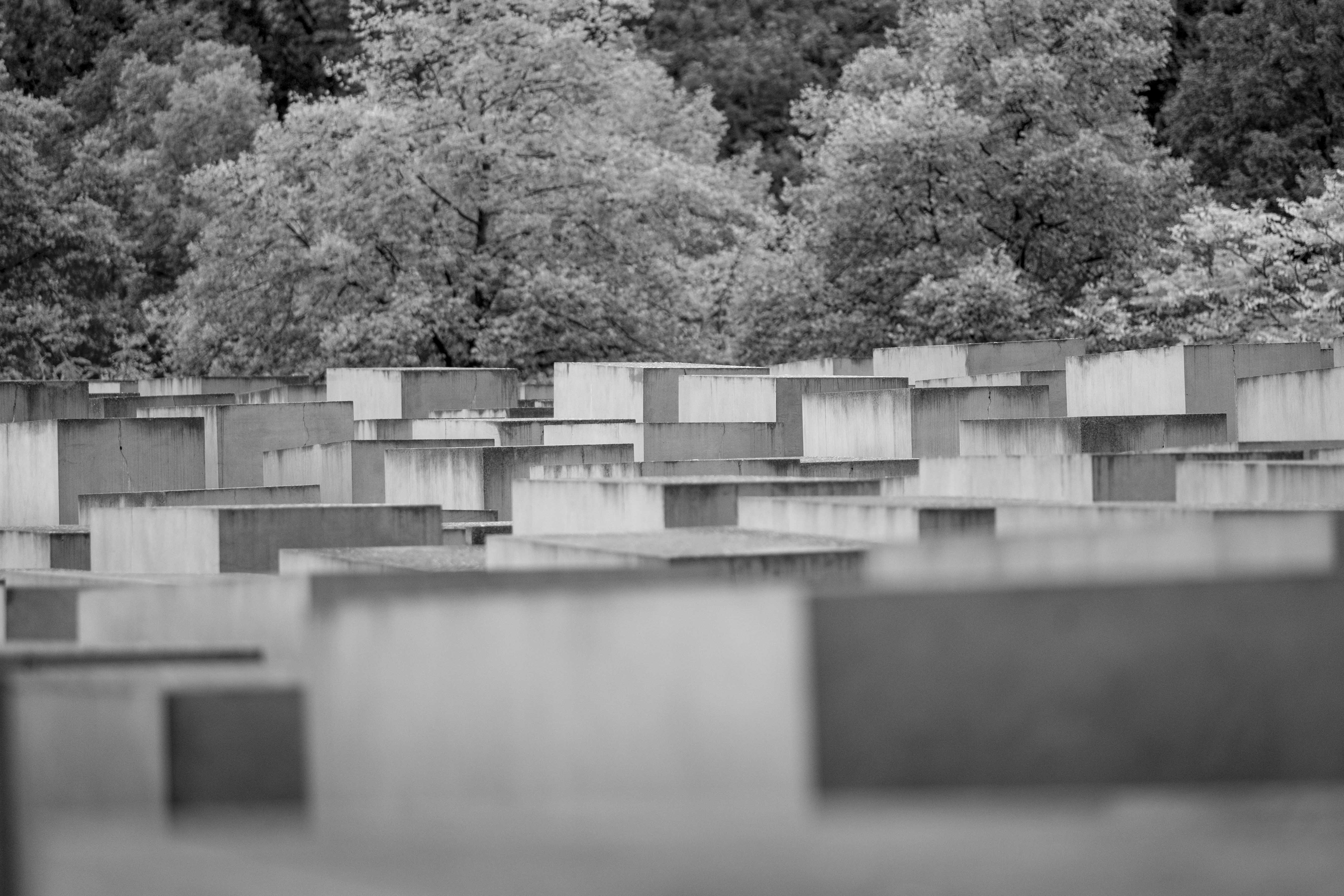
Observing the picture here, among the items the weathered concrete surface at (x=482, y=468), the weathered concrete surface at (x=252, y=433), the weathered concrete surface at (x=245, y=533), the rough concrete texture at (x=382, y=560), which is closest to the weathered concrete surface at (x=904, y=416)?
the weathered concrete surface at (x=482, y=468)

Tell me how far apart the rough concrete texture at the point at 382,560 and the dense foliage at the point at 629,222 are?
1633 centimetres

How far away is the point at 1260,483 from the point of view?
8.87 m

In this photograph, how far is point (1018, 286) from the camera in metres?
30.6

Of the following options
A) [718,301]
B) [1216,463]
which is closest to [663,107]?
[718,301]

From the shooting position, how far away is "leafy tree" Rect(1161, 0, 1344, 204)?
1663 inches

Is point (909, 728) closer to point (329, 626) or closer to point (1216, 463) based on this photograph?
point (329, 626)

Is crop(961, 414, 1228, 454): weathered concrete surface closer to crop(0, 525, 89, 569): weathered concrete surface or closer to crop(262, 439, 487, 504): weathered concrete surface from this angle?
crop(262, 439, 487, 504): weathered concrete surface

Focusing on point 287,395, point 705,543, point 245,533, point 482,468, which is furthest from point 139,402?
point 705,543

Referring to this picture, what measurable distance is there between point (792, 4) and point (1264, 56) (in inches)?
667

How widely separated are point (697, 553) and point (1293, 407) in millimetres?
6414

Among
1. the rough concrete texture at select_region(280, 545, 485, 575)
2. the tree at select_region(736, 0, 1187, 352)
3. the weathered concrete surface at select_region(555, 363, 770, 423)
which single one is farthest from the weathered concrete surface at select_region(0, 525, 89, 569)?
the tree at select_region(736, 0, 1187, 352)

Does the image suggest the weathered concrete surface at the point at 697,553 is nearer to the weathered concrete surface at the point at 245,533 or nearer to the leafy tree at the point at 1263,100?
the weathered concrete surface at the point at 245,533

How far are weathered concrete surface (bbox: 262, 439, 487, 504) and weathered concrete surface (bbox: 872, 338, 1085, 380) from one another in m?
7.15

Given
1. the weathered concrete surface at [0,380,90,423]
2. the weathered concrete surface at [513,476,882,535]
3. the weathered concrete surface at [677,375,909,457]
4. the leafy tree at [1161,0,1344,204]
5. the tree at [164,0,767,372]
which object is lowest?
the weathered concrete surface at [513,476,882,535]
